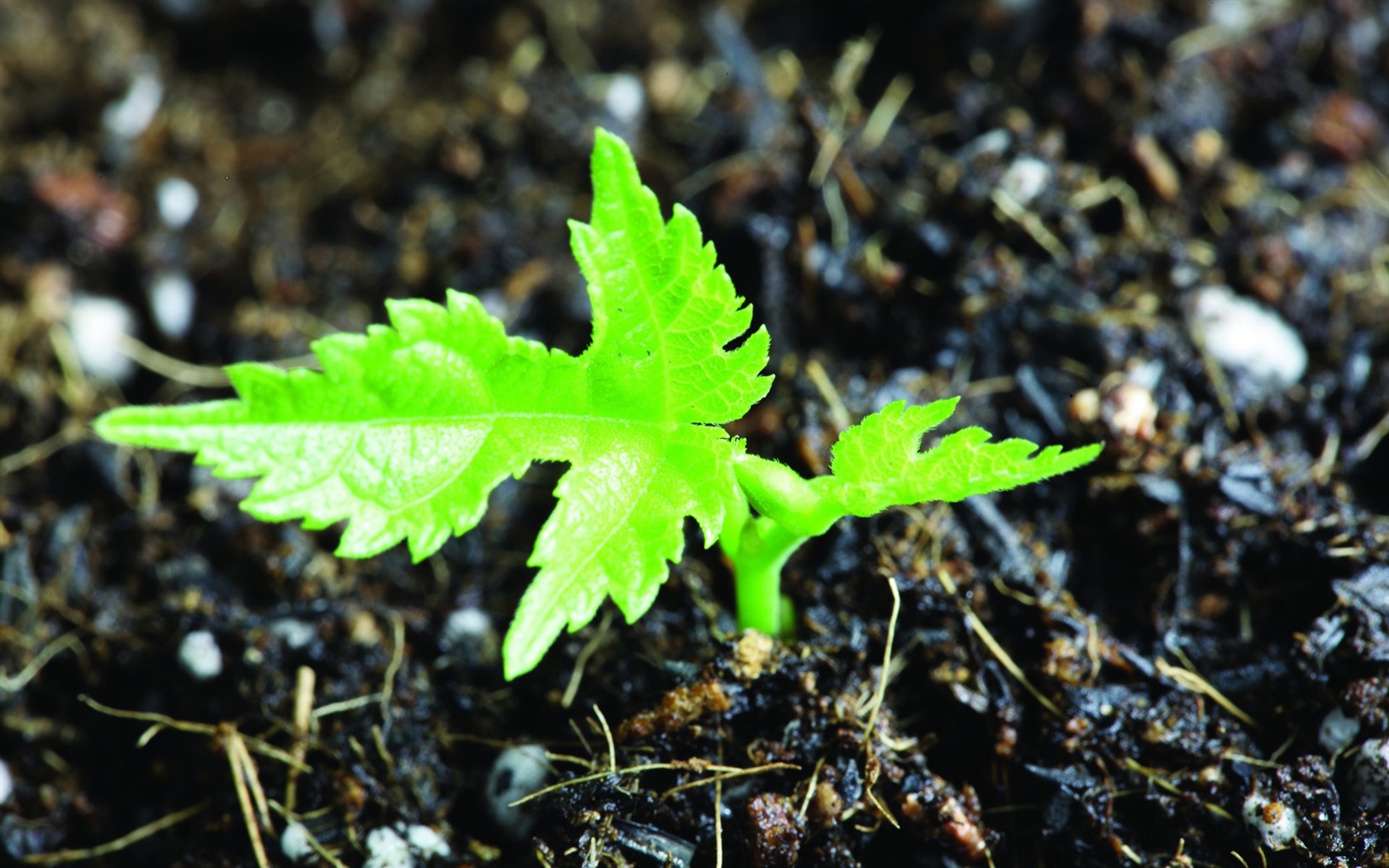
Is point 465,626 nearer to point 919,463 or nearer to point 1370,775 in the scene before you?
point 919,463

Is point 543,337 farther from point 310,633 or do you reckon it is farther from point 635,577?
point 635,577

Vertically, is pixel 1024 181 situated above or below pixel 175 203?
below

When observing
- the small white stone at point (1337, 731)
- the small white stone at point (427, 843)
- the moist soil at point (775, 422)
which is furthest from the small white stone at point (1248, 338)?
the small white stone at point (427, 843)

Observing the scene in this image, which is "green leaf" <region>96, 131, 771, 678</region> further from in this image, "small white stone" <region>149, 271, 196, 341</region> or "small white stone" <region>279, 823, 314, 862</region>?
"small white stone" <region>149, 271, 196, 341</region>

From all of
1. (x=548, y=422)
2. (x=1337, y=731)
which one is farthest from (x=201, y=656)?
(x=1337, y=731)

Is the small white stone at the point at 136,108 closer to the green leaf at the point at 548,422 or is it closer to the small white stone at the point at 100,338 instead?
the small white stone at the point at 100,338

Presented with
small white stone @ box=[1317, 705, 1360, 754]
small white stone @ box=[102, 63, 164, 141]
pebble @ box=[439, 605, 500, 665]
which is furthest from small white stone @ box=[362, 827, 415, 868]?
small white stone @ box=[102, 63, 164, 141]

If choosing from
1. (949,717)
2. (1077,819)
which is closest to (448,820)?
(949,717)
